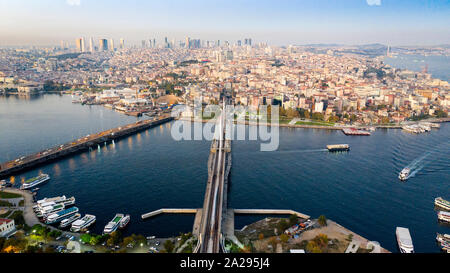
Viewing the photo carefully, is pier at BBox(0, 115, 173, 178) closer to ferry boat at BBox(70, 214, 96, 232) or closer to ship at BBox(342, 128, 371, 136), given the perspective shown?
ferry boat at BBox(70, 214, 96, 232)

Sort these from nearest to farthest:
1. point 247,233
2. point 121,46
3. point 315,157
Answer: point 247,233
point 315,157
point 121,46

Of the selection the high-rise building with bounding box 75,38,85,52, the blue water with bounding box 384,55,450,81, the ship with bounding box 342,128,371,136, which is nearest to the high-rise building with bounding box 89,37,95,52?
the high-rise building with bounding box 75,38,85,52

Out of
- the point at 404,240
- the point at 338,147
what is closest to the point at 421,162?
the point at 338,147

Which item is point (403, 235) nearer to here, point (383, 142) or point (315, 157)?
point (315, 157)

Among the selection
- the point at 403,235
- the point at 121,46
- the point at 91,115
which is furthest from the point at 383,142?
the point at 121,46

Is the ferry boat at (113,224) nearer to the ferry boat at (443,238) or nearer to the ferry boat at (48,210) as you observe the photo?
the ferry boat at (48,210)

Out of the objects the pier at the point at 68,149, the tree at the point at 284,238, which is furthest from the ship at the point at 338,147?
the pier at the point at 68,149
